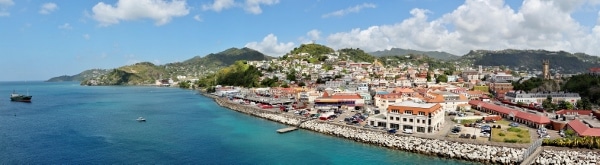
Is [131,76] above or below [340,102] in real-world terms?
above

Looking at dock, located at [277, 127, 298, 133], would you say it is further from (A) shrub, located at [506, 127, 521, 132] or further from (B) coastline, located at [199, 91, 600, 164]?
(A) shrub, located at [506, 127, 521, 132]

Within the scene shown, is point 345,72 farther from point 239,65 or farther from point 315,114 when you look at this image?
point 315,114

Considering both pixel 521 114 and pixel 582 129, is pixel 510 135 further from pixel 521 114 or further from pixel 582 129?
pixel 521 114

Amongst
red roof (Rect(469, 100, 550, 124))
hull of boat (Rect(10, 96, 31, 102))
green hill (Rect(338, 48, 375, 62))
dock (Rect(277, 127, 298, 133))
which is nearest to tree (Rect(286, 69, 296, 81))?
green hill (Rect(338, 48, 375, 62))

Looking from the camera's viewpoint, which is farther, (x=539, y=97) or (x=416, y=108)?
(x=539, y=97)

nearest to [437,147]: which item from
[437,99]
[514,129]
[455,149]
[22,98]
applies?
[455,149]
